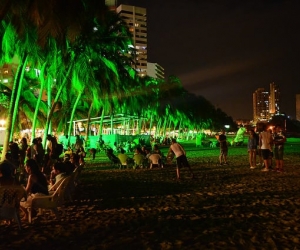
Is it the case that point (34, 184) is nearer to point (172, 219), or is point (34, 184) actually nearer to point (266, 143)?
point (172, 219)

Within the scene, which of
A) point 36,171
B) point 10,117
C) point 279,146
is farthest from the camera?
point 10,117

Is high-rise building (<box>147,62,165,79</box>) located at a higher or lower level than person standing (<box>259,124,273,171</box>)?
higher

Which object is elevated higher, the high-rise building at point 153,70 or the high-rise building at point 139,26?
the high-rise building at point 139,26

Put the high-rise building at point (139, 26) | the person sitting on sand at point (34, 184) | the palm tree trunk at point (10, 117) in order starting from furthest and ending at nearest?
1. the high-rise building at point (139, 26)
2. the palm tree trunk at point (10, 117)
3. the person sitting on sand at point (34, 184)

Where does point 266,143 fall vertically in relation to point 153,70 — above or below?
below

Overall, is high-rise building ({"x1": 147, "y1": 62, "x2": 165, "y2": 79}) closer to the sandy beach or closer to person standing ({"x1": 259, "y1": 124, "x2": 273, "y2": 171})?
person standing ({"x1": 259, "y1": 124, "x2": 273, "y2": 171})

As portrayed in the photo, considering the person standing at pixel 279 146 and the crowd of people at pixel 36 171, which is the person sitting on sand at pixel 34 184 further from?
the person standing at pixel 279 146

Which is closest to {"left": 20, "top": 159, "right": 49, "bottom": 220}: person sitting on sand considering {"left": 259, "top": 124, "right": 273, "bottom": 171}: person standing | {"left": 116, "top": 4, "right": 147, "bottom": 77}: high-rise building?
{"left": 259, "top": 124, "right": 273, "bottom": 171}: person standing

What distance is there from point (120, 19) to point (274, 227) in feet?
77.6

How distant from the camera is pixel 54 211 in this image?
9016mm

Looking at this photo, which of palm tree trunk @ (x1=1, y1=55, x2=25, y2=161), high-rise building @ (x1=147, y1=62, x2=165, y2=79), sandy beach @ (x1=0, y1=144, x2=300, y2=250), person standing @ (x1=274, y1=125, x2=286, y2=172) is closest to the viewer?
sandy beach @ (x1=0, y1=144, x2=300, y2=250)

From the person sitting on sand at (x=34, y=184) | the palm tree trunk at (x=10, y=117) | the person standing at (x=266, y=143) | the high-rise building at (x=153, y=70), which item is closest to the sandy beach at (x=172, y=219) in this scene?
the person sitting on sand at (x=34, y=184)

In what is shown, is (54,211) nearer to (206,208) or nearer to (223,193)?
(206,208)

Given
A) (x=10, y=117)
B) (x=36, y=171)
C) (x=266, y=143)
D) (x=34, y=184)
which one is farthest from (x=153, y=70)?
(x=34, y=184)
